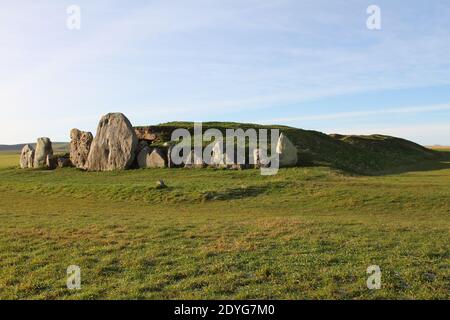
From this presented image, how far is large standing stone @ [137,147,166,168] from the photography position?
156 feet

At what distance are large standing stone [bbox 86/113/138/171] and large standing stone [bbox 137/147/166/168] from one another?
3.19ft

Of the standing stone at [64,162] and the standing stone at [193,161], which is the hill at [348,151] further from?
the standing stone at [64,162]

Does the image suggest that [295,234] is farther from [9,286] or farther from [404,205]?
[404,205]

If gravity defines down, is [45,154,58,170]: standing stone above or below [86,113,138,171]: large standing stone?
below

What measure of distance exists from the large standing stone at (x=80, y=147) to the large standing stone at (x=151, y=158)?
745 centimetres

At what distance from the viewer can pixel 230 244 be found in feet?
51.2

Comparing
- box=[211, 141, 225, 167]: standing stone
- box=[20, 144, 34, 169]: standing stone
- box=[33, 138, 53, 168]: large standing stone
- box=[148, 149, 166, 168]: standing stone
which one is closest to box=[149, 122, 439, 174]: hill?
box=[211, 141, 225, 167]: standing stone

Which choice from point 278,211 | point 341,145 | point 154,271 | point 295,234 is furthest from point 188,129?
point 154,271

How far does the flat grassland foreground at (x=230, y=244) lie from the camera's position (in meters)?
11.0

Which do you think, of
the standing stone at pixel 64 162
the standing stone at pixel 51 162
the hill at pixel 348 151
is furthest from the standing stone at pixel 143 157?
the standing stone at pixel 51 162

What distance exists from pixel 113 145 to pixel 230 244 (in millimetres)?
35910

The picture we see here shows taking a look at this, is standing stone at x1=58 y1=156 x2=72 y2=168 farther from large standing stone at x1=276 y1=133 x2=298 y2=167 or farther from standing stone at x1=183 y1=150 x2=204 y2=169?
large standing stone at x1=276 y1=133 x2=298 y2=167

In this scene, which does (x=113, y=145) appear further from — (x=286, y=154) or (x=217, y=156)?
(x=286, y=154)

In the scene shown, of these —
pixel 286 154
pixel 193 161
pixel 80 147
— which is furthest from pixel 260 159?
pixel 80 147
